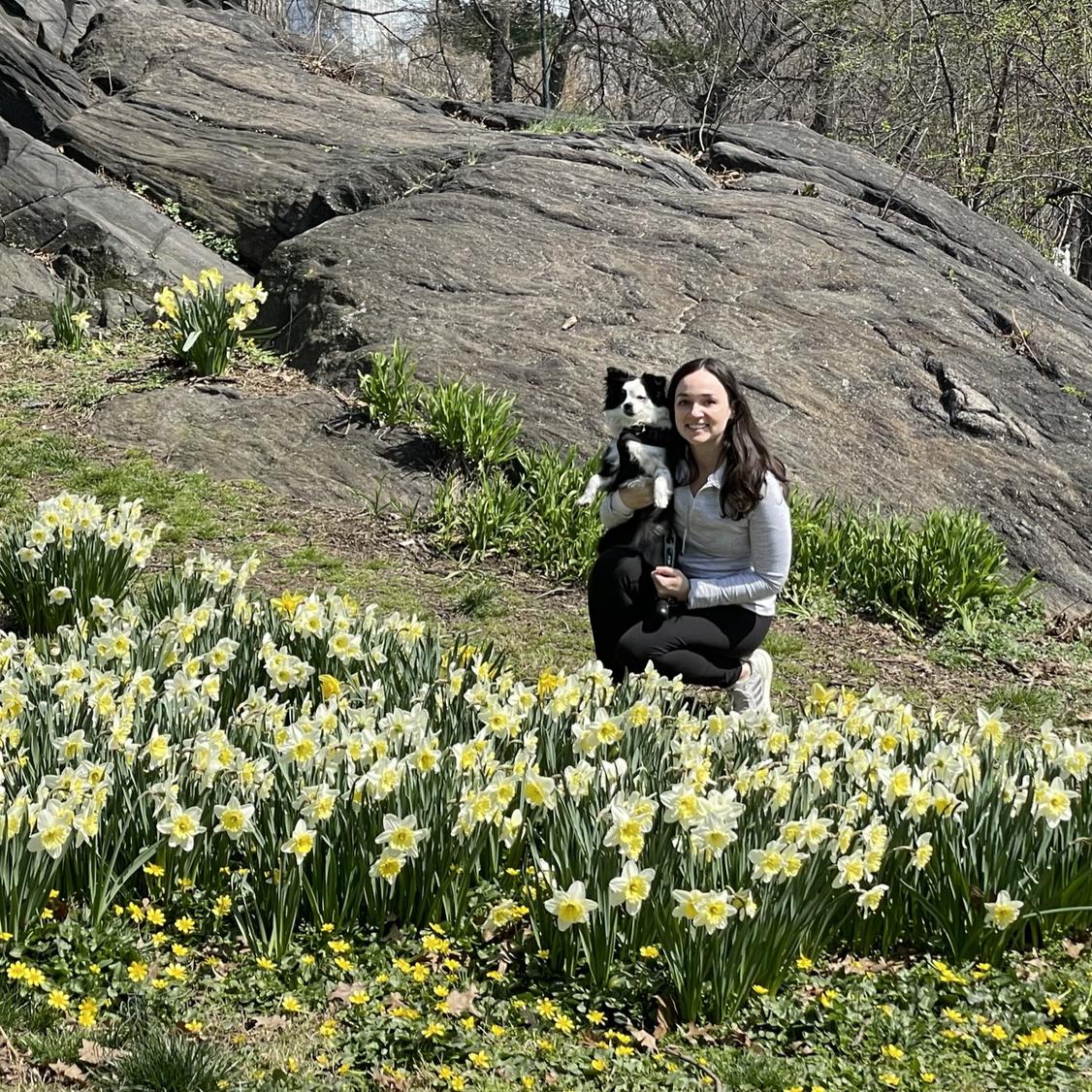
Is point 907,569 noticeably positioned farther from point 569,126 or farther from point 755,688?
point 569,126

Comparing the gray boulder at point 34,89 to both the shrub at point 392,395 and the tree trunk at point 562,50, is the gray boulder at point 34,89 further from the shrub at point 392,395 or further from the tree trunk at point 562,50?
the tree trunk at point 562,50

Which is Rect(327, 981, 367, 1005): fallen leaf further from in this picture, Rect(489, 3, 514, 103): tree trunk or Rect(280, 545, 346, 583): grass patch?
Rect(489, 3, 514, 103): tree trunk

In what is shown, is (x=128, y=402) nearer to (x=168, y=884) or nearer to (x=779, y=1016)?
(x=168, y=884)

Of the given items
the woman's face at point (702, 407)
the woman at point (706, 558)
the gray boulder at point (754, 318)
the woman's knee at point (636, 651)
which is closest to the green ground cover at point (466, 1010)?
the woman's knee at point (636, 651)

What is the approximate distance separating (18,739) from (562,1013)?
159 cm

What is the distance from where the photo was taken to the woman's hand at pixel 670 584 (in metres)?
4.34

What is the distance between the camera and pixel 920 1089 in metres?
2.73

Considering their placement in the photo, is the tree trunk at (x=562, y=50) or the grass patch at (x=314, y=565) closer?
the grass patch at (x=314, y=565)

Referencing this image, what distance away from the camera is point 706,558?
4.48 metres

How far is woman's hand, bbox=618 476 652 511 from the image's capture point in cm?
443

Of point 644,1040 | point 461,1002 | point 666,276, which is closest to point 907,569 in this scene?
point 666,276

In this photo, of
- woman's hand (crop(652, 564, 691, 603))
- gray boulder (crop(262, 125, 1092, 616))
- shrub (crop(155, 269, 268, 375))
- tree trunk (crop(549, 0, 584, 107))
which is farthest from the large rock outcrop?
tree trunk (crop(549, 0, 584, 107))

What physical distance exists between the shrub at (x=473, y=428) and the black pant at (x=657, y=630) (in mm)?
2764

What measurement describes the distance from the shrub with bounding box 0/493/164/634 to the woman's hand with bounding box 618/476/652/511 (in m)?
2.07
